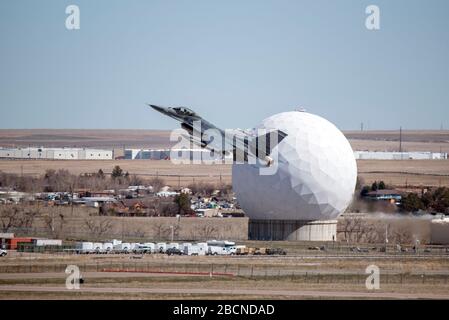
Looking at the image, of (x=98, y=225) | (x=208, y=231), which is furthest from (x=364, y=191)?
(x=98, y=225)

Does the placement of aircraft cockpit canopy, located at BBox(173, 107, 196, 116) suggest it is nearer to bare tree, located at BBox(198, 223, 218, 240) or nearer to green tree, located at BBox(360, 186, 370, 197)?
bare tree, located at BBox(198, 223, 218, 240)

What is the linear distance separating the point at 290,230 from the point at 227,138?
1744 centimetres

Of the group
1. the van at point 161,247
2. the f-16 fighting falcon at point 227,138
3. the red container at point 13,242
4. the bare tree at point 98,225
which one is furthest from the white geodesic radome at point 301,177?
the red container at point 13,242

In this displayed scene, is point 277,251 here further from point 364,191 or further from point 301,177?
point 364,191

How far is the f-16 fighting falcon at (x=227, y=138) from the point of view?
78438mm

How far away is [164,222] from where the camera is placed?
11788cm

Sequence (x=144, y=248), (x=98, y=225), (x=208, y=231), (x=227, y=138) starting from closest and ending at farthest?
1. (x=227, y=138)
2. (x=144, y=248)
3. (x=208, y=231)
4. (x=98, y=225)

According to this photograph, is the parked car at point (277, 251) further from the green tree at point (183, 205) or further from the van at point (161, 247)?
the green tree at point (183, 205)

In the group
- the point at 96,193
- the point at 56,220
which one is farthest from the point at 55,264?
the point at 96,193

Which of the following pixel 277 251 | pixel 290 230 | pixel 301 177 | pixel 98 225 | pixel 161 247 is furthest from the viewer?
pixel 98 225

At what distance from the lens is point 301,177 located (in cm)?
9412

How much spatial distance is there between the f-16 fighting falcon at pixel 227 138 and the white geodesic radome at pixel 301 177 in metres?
2.65

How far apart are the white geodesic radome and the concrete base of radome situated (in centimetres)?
55
